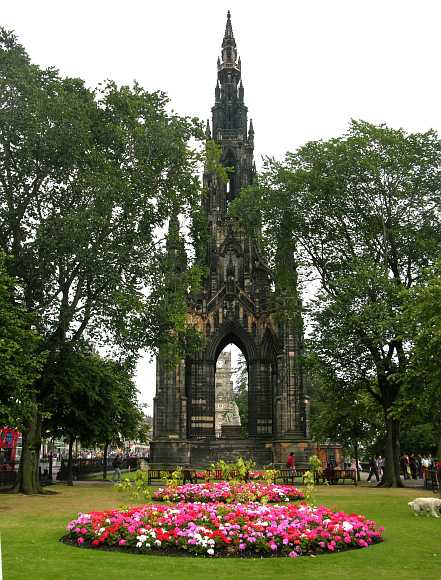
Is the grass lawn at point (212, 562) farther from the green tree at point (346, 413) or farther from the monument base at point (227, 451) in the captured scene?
the monument base at point (227, 451)

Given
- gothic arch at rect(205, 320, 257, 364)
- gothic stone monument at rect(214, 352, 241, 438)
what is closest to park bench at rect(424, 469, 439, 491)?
gothic arch at rect(205, 320, 257, 364)

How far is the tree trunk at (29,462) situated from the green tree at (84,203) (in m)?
0.05

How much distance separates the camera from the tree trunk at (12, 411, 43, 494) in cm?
2767

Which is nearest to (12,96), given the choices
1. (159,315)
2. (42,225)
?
(42,225)

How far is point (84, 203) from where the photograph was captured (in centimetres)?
2742

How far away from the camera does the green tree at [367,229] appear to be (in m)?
32.8

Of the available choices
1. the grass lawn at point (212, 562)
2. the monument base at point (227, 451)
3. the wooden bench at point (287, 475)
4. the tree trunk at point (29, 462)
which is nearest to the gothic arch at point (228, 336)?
the monument base at point (227, 451)

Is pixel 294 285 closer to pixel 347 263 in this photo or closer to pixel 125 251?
pixel 347 263

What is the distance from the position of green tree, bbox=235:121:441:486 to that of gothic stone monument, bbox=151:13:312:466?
257 inches

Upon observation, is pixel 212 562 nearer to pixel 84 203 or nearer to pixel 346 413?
pixel 84 203

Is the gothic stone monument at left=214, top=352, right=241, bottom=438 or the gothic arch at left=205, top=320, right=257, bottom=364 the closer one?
the gothic arch at left=205, top=320, right=257, bottom=364

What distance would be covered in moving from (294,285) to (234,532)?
27716 millimetres

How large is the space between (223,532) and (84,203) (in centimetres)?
1800

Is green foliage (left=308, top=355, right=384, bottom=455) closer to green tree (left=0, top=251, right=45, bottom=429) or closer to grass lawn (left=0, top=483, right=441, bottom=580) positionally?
green tree (left=0, top=251, right=45, bottom=429)
